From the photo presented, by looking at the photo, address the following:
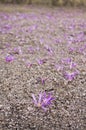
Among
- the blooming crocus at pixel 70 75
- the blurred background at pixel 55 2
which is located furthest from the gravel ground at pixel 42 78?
the blurred background at pixel 55 2

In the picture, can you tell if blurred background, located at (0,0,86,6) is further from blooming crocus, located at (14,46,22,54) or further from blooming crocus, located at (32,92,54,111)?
blooming crocus, located at (32,92,54,111)

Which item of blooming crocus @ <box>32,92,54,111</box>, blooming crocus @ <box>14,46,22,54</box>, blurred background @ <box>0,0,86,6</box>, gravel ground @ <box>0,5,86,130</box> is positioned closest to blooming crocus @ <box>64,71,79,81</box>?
gravel ground @ <box>0,5,86,130</box>

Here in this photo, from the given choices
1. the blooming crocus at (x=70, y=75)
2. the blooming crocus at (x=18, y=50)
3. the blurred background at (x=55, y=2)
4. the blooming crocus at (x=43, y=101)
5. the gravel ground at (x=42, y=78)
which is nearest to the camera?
the gravel ground at (x=42, y=78)

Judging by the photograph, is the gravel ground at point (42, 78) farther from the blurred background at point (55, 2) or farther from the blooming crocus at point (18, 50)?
the blurred background at point (55, 2)

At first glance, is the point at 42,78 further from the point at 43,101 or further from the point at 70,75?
the point at 43,101

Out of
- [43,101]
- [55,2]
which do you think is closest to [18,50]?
[43,101]

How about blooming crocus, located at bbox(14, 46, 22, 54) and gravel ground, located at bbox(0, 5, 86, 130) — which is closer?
gravel ground, located at bbox(0, 5, 86, 130)

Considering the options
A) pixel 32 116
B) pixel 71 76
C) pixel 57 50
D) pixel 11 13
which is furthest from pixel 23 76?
pixel 11 13

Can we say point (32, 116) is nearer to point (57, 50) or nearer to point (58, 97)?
point (58, 97)

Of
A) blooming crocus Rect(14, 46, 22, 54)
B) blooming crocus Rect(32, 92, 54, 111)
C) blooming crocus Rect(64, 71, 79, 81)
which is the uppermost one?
blooming crocus Rect(64, 71, 79, 81)
